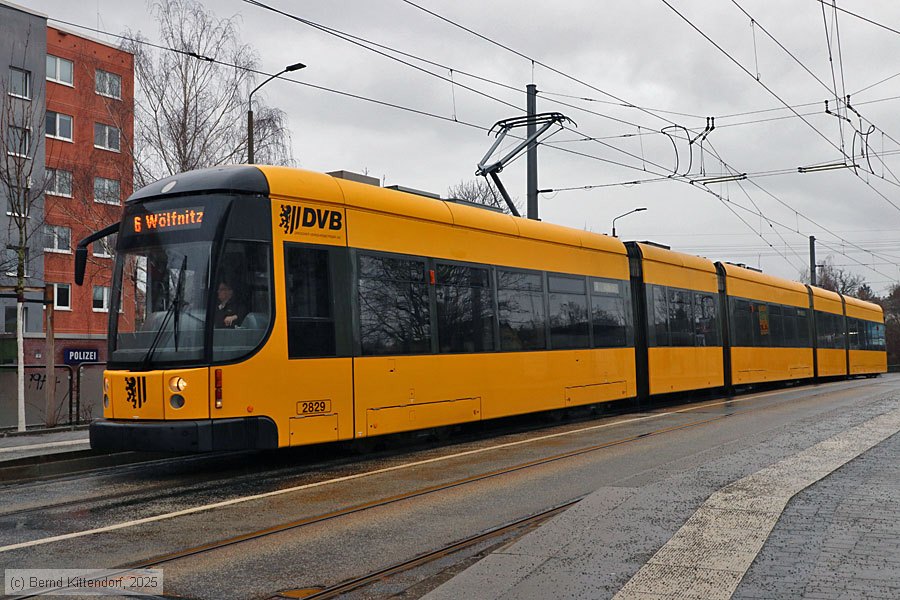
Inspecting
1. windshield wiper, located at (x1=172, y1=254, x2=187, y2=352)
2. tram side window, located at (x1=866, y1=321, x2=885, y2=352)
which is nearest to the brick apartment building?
windshield wiper, located at (x1=172, y1=254, x2=187, y2=352)

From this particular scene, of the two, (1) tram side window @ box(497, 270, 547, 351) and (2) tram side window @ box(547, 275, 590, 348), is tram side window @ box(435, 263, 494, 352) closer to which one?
(1) tram side window @ box(497, 270, 547, 351)

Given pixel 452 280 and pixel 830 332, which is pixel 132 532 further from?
pixel 830 332

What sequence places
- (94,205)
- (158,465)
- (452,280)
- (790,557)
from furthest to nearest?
(94,205) < (452,280) < (158,465) < (790,557)

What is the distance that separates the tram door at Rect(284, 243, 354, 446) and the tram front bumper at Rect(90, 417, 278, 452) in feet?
1.59

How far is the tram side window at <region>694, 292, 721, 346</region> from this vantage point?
2320 cm

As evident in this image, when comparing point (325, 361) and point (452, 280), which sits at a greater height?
point (452, 280)

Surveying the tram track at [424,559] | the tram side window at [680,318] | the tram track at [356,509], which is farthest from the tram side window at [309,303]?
the tram side window at [680,318]

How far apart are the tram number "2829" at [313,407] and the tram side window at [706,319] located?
14.0m

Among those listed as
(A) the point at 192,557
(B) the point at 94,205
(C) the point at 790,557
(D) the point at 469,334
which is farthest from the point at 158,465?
(B) the point at 94,205

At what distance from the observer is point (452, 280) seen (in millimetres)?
13719

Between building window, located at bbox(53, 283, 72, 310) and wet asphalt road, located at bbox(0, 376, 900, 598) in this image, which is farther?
building window, located at bbox(53, 283, 72, 310)

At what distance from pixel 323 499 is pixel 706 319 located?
16806 mm

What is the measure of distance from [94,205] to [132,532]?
27.1 metres

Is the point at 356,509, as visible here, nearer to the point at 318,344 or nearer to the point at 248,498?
the point at 248,498
